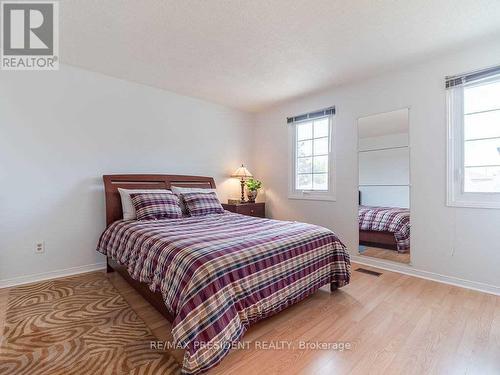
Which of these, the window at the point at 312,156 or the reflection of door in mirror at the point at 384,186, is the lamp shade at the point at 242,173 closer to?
the window at the point at 312,156

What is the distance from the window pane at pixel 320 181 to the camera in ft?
12.2

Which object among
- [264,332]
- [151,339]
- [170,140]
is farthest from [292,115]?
[151,339]

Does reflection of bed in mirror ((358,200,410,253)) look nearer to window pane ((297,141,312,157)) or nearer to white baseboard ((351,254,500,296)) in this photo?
white baseboard ((351,254,500,296))

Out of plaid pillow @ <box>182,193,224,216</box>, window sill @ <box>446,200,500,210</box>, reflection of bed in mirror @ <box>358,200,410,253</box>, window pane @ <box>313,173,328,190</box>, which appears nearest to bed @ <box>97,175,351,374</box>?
plaid pillow @ <box>182,193,224,216</box>

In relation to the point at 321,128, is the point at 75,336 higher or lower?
lower

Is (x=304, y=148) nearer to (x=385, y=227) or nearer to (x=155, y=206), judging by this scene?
(x=385, y=227)

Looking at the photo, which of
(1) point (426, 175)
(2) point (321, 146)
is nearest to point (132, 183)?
(2) point (321, 146)

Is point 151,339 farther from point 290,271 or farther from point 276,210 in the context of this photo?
point 276,210

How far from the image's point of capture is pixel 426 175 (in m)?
2.75

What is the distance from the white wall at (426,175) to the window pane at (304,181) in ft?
0.99

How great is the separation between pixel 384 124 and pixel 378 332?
2.37 metres

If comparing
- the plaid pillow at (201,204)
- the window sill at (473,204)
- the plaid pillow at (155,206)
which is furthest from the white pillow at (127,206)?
the window sill at (473,204)

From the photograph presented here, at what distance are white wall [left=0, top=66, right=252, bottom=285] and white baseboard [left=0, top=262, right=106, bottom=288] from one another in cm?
4

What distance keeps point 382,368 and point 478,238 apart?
1.88 m
